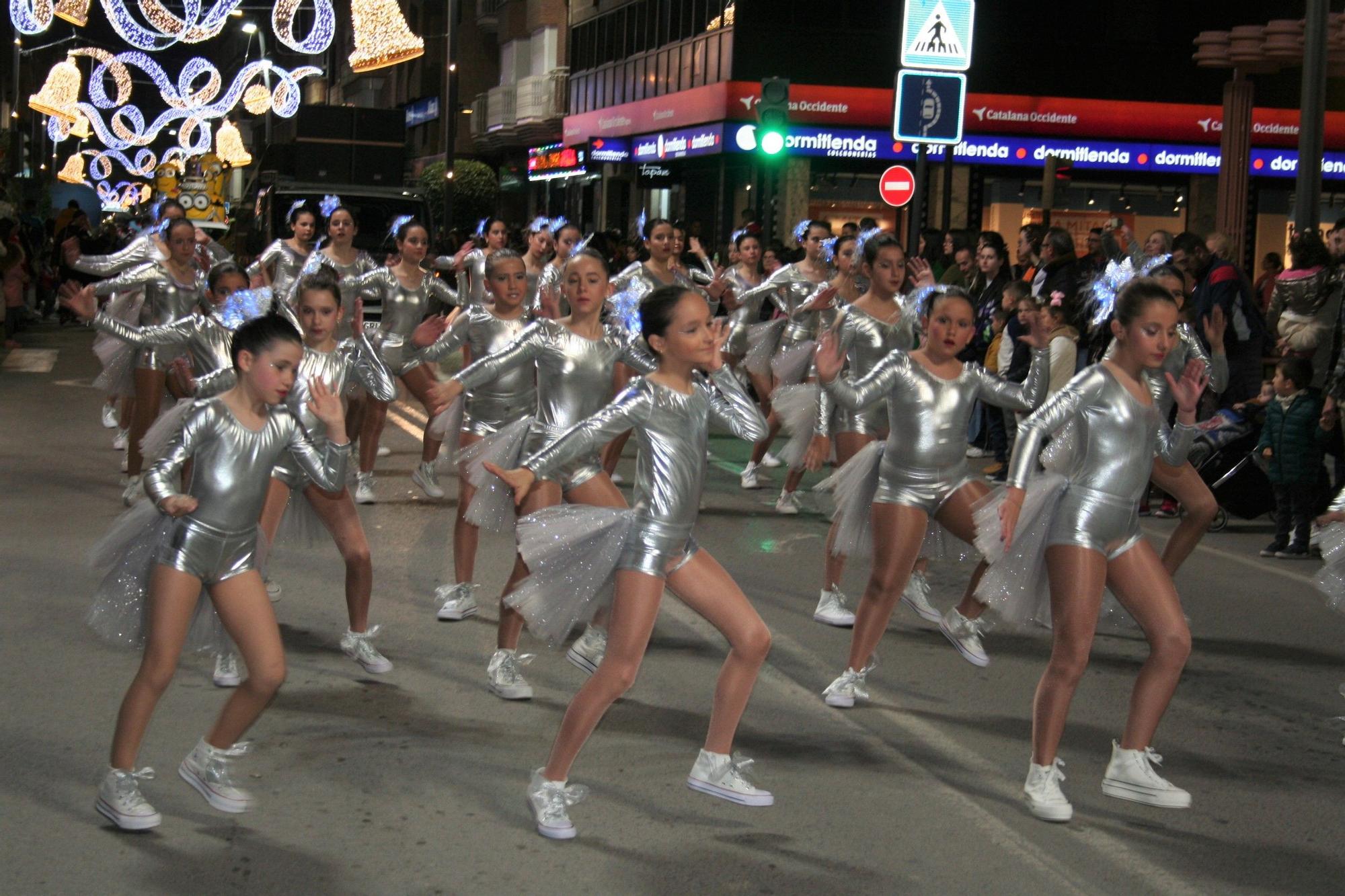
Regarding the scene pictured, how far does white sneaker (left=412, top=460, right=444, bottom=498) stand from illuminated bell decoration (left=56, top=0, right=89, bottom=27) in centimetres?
998

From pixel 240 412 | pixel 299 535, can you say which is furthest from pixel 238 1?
pixel 240 412

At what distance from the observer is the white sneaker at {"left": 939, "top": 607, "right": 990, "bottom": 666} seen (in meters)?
7.38

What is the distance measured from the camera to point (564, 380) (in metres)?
6.78

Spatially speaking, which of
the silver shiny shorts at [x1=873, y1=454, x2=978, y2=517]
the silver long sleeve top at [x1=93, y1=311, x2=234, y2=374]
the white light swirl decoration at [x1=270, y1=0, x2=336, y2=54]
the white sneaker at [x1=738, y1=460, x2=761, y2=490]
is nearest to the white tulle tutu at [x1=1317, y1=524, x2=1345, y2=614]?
the silver shiny shorts at [x1=873, y1=454, x2=978, y2=517]

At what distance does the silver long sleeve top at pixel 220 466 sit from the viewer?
16.3ft

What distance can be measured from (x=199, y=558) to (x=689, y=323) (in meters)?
1.74

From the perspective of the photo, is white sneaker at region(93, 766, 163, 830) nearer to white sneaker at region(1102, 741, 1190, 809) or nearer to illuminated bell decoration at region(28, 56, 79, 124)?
white sneaker at region(1102, 741, 1190, 809)

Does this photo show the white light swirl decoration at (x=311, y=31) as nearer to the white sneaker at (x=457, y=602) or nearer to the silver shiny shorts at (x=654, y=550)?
the white sneaker at (x=457, y=602)

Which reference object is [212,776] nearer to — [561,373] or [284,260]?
[561,373]

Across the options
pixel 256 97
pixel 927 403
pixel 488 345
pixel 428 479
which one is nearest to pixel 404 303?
pixel 428 479

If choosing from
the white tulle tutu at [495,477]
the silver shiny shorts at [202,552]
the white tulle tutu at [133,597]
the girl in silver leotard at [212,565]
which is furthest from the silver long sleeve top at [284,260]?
the silver shiny shorts at [202,552]

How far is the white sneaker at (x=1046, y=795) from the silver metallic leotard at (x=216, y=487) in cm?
266

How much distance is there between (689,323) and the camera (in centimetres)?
525

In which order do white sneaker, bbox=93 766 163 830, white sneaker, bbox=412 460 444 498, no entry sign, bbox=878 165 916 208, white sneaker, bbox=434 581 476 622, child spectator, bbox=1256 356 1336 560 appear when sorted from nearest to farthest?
white sneaker, bbox=93 766 163 830 → white sneaker, bbox=434 581 476 622 → child spectator, bbox=1256 356 1336 560 → white sneaker, bbox=412 460 444 498 → no entry sign, bbox=878 165 916 208
